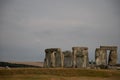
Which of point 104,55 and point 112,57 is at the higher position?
point 104,55

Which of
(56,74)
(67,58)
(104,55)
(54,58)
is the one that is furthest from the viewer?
(104,55)

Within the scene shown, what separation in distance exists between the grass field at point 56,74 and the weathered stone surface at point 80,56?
11705 millimetres

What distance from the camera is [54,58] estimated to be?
49.3m

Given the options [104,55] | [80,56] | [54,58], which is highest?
[104,55]

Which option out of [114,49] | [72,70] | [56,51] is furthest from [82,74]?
[114,49]

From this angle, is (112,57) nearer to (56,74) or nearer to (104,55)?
(104,55)

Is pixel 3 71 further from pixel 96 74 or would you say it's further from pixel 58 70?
→ pixel 96 74

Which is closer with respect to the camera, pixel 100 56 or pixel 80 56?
pixel 80 56

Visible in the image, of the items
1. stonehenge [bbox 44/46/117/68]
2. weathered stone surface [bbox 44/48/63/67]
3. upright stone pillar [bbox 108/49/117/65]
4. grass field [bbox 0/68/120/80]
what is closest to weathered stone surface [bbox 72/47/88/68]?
stonehenge [bbox 44/46/117/68]

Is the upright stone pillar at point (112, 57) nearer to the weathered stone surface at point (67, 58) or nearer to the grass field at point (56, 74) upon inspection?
the weathered stone surface at point (67, 58)

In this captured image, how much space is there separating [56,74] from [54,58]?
13418mm

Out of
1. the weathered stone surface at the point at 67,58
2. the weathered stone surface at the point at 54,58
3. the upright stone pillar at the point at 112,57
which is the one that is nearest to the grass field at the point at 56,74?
the weathered stone surface at the point at 54,58

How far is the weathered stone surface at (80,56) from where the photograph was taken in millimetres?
49000

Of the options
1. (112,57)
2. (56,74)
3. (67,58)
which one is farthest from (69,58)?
(56,74)
